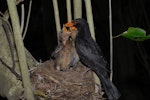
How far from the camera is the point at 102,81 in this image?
177cm

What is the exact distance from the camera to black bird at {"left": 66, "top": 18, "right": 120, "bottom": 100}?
178 cm

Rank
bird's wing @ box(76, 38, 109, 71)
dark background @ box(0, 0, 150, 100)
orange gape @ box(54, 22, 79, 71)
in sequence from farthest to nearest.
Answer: dark background @ box(0, 0, 150, 100) → orange gape @ box(54, 22, 79, 71) → bird's wing @ box(76, 38, 109, 71)

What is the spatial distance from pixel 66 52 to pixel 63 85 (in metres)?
0.37

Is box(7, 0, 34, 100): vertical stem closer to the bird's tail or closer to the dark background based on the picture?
the bird's tail

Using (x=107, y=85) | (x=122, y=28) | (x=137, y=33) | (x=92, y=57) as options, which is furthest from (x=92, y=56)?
(x=122, y=28)

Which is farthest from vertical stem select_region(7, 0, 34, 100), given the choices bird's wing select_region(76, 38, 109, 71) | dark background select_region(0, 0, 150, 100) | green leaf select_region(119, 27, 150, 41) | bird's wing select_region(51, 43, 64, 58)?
dark background select_region(0, 0, 150, 100)

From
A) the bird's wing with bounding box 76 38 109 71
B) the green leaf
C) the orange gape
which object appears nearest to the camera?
the green leaf

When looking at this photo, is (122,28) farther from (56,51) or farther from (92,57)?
(92,57)

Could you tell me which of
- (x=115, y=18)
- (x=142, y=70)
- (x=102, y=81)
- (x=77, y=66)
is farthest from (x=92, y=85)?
(x=142, y=70)

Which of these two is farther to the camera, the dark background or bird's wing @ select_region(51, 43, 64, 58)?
the dark background

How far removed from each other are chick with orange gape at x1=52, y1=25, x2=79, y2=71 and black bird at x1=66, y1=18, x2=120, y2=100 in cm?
5

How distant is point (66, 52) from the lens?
2.11 m

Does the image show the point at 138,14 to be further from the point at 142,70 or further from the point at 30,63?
the point at 30,63

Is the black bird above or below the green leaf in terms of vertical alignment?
below
